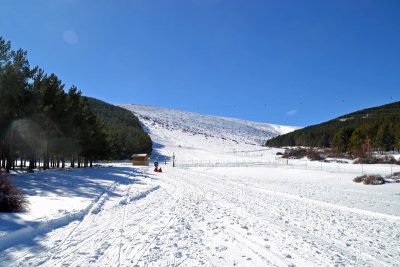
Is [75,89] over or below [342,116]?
below

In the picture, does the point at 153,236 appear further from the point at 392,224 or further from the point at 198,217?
the point at 392,224

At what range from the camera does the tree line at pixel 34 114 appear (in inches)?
1024

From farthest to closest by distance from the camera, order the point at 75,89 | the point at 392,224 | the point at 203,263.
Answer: the point at 75,89 → the point at 392,224 → the point at 203,263

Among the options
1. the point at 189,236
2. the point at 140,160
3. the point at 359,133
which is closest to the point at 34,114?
the point at 189,236

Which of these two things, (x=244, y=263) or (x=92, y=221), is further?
(x=92, y=221)

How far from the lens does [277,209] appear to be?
14766 millimetres

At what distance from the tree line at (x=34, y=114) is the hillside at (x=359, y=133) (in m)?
70.0

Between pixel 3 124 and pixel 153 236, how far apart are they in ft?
78.5


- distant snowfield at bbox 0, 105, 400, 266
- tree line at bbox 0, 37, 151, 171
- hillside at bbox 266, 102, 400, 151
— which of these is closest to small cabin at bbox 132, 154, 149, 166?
tree line at bbox 0, 37, 151, 171

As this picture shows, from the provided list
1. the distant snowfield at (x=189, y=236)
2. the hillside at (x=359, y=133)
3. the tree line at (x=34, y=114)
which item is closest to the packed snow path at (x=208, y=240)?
the distant snowfield at (x=189, y=236)

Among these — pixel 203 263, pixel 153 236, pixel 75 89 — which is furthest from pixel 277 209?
pixel 75 89

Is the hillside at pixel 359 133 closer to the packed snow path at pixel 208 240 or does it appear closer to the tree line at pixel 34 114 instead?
the tree line at pixel 34 114

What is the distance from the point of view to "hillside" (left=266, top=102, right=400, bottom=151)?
9712cm

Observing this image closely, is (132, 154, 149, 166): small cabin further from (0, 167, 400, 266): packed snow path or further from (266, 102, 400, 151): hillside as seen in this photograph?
(0, 167, 400, 266): packed snow path
